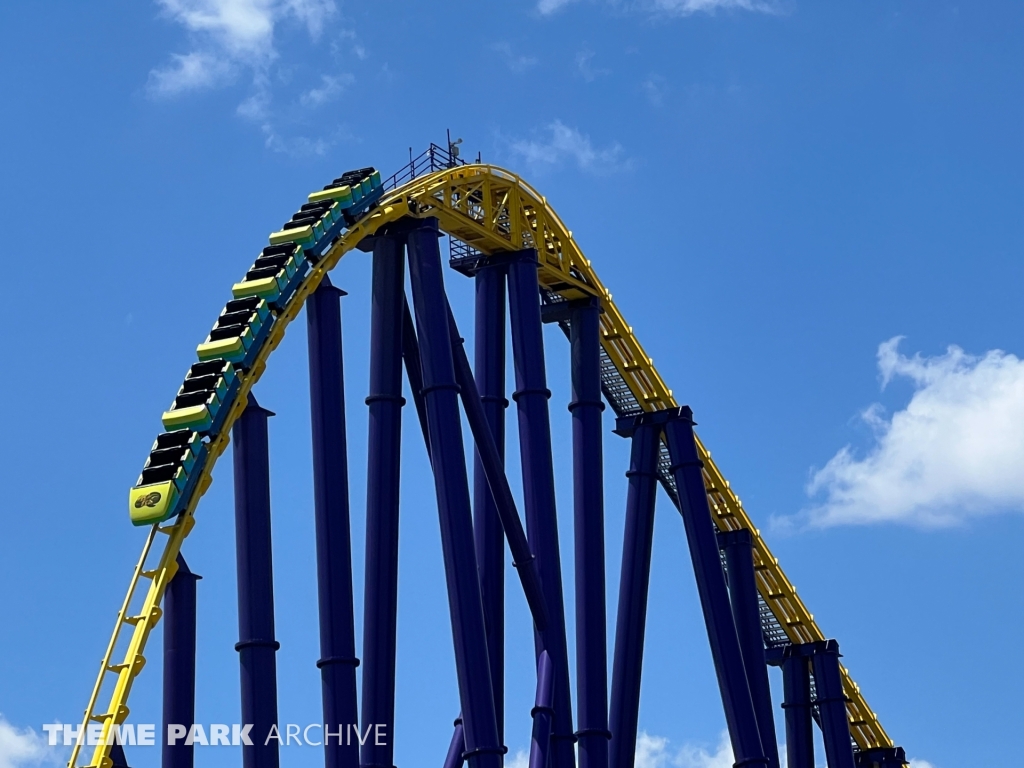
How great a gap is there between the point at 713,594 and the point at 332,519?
10293 mm

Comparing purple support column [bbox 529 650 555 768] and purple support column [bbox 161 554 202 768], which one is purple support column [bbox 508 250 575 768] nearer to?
purple support column [bbox 529 650 555 768]

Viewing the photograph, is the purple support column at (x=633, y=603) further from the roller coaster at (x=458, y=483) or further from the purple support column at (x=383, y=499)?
the purple support column at (x=383, y=499)

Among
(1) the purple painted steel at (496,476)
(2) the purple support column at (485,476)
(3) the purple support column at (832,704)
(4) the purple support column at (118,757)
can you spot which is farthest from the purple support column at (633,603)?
(4) the purple support column at (118,757)

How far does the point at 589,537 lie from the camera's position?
32531 millimetres

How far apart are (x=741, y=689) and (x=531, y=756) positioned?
647cm

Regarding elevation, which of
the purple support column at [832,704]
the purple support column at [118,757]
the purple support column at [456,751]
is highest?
the purple support column at [832,704]

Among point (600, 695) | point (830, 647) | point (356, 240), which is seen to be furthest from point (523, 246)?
point (830, 647)

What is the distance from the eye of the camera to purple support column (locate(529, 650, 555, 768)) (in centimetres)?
2920

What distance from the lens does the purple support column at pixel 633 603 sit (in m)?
33.8

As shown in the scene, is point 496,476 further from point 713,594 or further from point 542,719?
point 713,594

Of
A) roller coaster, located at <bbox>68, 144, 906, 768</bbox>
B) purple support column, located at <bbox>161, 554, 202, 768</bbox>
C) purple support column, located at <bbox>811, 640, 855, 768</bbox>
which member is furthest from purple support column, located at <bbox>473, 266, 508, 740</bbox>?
purple support column, located at <bbox>811, 640, 855, 768</bbox>

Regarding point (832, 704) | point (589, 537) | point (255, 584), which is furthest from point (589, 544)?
point (832, 704)

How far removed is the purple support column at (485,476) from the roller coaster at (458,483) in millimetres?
35

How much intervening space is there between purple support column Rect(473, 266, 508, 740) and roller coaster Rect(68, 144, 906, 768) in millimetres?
35
